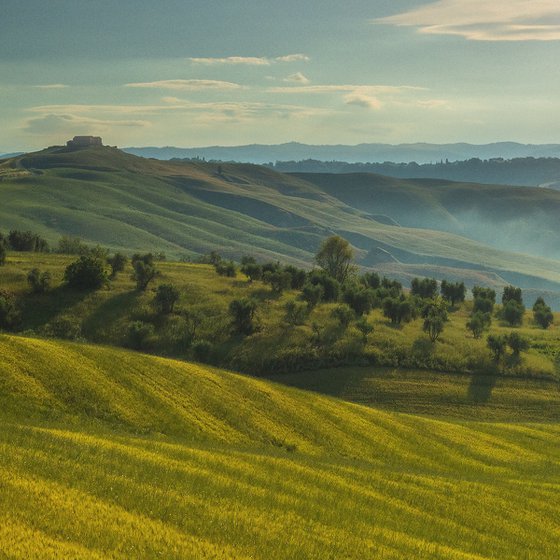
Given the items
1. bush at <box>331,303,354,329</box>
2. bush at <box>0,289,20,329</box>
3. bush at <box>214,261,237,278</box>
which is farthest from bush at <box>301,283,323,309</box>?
bush at <box>0,289,20,329</box>

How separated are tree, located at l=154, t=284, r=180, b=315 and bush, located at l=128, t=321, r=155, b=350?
37.7ft

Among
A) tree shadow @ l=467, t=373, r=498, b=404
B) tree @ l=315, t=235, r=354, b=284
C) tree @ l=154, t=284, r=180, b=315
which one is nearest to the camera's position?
tree shadow @ l=467, t=373, r=498, b=404

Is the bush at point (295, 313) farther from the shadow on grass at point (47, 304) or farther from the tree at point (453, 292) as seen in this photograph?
the tree at point (453, 292)

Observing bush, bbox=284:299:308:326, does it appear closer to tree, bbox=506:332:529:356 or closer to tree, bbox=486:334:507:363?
tree, bbox=486:334:507:363

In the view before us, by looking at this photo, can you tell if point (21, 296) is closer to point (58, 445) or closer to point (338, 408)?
point (338, 408)

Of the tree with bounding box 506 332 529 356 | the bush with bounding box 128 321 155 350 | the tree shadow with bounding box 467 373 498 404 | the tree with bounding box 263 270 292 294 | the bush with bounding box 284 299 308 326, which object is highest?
the tree with bounding box 263 270 292 294

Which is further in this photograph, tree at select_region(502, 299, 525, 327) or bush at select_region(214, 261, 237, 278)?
bush at select_region(214, 261, 237, 278)

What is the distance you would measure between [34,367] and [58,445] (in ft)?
67.9

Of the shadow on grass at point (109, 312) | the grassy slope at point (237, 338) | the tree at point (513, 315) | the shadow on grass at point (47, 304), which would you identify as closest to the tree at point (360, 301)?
the grassy slope at point (237, 338)

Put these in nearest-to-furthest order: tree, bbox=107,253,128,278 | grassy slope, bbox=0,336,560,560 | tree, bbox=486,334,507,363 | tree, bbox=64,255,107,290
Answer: grassy slope, bbox=0,336,560,560
tree, bbox=486,334,507,363
tree, bbox=64,255,107,290
tree, bbox=107,253,128,278

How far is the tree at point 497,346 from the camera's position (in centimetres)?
11400

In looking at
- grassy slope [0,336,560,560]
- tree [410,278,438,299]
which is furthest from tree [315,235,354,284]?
grassy slope [0,336,560,560]

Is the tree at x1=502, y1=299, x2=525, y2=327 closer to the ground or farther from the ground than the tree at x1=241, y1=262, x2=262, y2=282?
closer to the ground

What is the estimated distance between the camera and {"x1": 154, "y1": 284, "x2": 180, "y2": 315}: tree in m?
120
